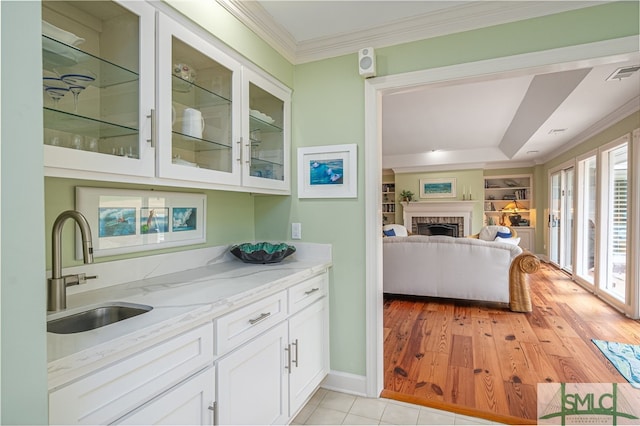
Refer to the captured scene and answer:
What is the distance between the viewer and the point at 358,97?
2342mm

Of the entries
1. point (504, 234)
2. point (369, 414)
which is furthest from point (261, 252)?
point (504, 234)

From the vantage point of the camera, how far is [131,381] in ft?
3.38

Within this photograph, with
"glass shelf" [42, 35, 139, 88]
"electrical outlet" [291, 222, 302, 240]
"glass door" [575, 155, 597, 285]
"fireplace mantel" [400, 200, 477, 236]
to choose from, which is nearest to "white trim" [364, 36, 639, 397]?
"electrical outlet" [291, 222, 302, 240]

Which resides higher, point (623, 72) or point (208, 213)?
point (623, 72)

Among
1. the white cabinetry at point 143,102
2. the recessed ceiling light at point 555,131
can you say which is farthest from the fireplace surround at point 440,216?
the white cabinetry at point 143,102

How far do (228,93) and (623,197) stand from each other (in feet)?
16.4

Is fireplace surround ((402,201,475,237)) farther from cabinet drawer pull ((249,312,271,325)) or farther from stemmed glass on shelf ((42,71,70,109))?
stemmed glass on shelf ((42,71,70,109))

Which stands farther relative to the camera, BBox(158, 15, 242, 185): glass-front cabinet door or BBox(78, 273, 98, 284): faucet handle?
BBox(158, 15, 242, 185): glass-front cabinet door

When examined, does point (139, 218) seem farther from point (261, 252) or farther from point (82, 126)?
point (261, 252)

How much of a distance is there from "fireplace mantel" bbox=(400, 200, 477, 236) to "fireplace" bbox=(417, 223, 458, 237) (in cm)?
26

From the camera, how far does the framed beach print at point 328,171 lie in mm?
2357

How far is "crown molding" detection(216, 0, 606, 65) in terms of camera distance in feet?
6.30

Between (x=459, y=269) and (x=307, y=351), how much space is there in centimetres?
286

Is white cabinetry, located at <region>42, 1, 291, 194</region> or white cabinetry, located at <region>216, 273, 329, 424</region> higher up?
white cabinetry, located at <region>42, 1, 291, 194</region>
